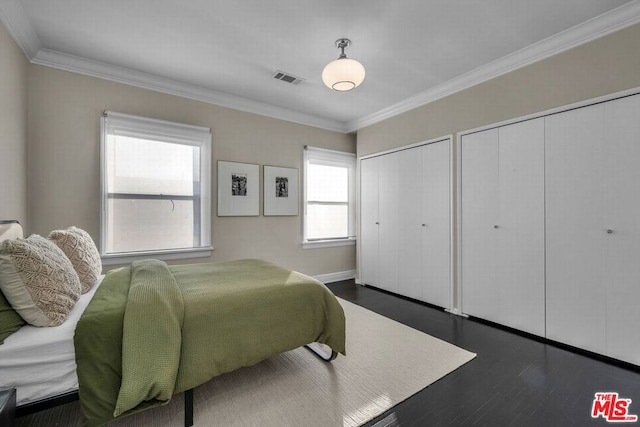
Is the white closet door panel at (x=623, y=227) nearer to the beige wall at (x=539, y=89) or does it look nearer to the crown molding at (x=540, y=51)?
the beige wall at (x=539, y=89)

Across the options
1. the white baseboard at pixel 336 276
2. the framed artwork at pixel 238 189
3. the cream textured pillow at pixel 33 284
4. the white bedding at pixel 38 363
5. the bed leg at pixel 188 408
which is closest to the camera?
the white bedding at pixel 38 363

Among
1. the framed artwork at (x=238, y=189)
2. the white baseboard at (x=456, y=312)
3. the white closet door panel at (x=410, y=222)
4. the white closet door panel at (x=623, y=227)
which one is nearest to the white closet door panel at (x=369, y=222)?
the white closet door panel at (x=410, y=222)

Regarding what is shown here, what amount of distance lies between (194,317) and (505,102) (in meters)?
3.35

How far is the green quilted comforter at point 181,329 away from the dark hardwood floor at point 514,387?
69cm

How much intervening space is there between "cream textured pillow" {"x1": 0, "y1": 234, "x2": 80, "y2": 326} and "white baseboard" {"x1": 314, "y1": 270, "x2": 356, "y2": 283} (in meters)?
3.30

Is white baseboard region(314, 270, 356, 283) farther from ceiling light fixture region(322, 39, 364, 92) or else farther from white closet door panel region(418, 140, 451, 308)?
ceiling light fixture region(322, 39, 364, 92)

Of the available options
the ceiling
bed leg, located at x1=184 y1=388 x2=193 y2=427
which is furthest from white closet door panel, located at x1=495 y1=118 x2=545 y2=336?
bed leg, located at x1=184 y1=388 x2=193 y2=427

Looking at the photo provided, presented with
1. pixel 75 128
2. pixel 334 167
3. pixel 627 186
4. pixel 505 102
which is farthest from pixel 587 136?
pixel 75 128

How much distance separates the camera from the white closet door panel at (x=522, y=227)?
2.67m

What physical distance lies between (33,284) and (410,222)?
11.9 feet

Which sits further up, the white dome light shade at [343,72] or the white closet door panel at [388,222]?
the white dome light shade at [343,72]

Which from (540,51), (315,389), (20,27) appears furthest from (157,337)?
(540,51)

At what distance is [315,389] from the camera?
191 cm

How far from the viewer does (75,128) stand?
2820 millimetres
